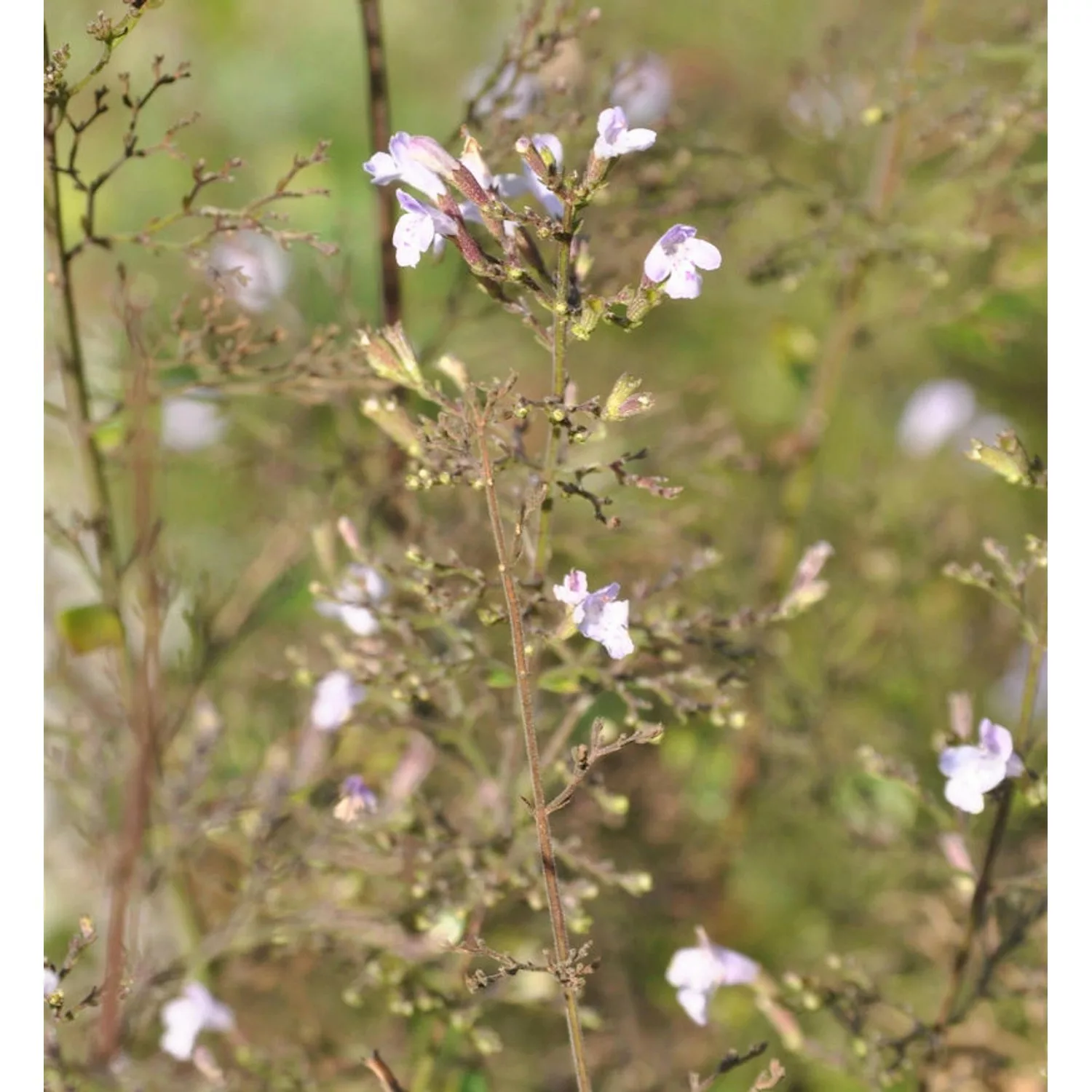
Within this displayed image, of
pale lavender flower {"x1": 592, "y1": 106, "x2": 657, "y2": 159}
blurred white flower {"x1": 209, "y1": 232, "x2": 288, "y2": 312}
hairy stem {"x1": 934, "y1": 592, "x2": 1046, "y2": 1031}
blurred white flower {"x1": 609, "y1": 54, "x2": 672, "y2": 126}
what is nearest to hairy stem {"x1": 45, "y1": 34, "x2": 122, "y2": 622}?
blurred white flower {"x1": 209, "y1": 232, "x2": 288, "y2": 312}

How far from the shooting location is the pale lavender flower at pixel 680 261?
38.3 inches

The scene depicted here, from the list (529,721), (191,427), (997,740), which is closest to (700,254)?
(529,721)

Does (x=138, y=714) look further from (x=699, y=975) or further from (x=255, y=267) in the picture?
(x=255, y=267)

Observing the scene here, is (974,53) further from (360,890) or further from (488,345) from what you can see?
(360,890)

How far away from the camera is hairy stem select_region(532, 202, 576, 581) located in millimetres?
949

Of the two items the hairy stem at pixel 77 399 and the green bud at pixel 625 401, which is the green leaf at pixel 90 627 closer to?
the hairy stem at pixel 77 399

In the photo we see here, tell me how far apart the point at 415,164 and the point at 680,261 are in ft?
0.83

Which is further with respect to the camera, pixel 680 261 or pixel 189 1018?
pixel 189 1018

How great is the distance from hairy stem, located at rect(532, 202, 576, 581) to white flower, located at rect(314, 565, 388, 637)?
218mm

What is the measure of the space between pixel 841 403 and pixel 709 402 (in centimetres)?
31

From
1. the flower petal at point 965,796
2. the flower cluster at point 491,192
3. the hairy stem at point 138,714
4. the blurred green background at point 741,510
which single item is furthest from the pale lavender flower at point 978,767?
the hairy stem at point 138,714

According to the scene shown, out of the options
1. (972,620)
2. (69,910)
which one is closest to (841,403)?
(972,620)

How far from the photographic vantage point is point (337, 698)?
4.34 feet

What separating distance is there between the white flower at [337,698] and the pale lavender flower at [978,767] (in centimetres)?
63
